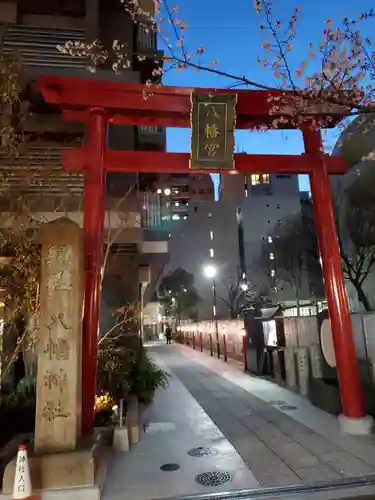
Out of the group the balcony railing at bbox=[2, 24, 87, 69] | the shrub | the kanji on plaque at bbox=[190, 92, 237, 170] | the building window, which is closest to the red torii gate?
the kanji on plaque at bbox=[190, 92, 237, 170]

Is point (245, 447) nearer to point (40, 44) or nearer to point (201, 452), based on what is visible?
point (201, 452)

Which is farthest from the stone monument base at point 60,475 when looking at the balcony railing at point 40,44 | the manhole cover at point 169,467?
the balcony railing at point 40,44

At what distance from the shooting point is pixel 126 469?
17.4ft

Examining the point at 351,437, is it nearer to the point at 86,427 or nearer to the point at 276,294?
the point at 86,427

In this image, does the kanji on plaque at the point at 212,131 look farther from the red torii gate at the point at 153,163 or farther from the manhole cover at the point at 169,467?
the manhole cover at the point at 169,467

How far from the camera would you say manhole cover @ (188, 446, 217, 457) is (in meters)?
5.89

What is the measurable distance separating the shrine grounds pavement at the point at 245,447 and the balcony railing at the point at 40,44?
1050cm

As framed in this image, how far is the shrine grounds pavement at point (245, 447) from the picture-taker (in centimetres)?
480

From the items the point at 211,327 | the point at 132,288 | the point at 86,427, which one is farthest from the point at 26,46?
the point at 211,327

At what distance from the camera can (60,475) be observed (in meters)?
4.50

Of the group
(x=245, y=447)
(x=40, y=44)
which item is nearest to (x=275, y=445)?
(x=245, y=447)

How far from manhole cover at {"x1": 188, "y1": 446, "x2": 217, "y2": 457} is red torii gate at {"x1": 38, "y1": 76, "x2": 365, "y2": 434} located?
1711 millimetres

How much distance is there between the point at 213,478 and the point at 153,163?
554 centimetres

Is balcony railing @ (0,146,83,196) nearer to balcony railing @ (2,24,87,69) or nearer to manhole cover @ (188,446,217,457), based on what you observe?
balcony railing @ (2,24,87,69)
